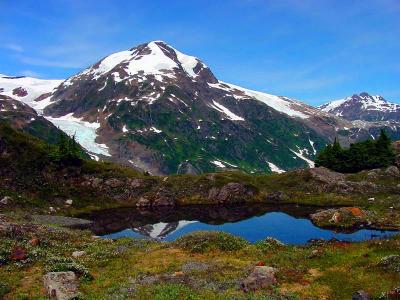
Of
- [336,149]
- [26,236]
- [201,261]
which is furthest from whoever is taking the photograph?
[336,149]

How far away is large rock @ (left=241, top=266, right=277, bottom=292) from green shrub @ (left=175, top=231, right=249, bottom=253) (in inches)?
512

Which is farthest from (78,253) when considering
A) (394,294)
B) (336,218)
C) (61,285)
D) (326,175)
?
(326,175)

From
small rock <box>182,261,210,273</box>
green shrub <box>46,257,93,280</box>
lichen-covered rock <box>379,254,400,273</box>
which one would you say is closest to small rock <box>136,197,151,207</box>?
small rock <box>182,261,210,273</box>

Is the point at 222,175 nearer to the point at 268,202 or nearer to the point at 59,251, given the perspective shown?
the point at 268,202

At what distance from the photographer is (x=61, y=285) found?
32.7 m

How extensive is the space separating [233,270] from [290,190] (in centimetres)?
8492

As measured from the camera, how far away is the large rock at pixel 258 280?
1302 inches

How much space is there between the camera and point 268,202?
116312 millimetres

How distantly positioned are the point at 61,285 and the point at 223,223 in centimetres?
5801

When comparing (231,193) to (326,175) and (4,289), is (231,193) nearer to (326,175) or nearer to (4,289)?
(326,175)

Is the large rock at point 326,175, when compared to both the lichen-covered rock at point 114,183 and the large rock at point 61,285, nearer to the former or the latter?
the lichen-covered rock at point 114,183

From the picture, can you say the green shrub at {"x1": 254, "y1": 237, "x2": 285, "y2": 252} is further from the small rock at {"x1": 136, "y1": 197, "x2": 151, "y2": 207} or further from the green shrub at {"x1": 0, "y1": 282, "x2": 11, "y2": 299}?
the small rock at {"x1": 136, "y1": 197, "x2": 151, "y2": 207}

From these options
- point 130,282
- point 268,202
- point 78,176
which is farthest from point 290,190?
point 130,282

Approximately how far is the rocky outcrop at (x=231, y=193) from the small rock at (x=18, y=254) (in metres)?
75.5
